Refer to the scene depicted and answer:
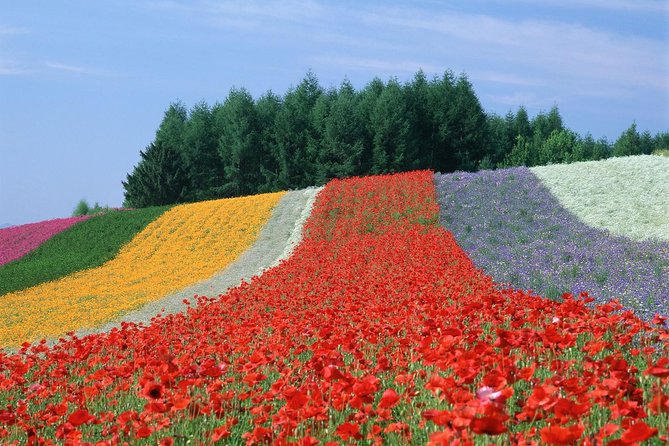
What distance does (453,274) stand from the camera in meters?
13.7

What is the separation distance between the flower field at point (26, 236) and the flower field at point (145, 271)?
6.66 meters

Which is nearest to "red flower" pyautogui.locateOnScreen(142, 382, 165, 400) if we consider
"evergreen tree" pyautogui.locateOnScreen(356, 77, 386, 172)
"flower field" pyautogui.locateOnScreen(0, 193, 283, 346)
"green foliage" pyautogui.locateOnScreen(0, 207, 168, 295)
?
"flower field" pyautogui.locateOnScreen(0, 193, 283, 346)

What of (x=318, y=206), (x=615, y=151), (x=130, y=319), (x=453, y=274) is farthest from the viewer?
(x=615, y=151)

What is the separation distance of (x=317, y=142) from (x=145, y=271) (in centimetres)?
2411

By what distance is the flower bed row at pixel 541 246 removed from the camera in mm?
11305

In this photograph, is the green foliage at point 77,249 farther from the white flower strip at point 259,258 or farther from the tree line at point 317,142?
the tree line at point 317,142

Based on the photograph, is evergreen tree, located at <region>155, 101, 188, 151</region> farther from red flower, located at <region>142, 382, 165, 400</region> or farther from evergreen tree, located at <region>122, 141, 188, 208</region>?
red flower, located at <region>142, 382, 165, 400</region>

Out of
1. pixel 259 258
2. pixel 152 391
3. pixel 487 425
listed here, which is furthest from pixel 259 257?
pixel 487 425

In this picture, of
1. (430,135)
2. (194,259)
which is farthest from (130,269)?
(430,135)

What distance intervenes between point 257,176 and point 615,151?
34302 mm

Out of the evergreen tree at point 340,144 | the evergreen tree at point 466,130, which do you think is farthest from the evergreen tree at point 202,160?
the evergreen tree at point 466,130

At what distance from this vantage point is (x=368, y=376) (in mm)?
4039

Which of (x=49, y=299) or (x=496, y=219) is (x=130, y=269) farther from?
(x=496, y=219)

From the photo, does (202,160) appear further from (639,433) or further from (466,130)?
(639,433)
